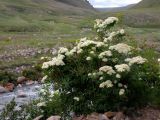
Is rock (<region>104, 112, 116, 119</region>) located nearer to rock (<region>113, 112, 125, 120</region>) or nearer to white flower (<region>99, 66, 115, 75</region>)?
rock (<region>113, 112, 125, 120</region>)

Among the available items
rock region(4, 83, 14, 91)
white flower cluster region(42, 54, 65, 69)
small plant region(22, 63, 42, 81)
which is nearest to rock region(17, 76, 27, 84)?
small plant region(22, 63, 42, 81)

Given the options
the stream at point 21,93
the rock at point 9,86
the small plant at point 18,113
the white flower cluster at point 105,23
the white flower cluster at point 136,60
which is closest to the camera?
the white flower cluster at point 136,60

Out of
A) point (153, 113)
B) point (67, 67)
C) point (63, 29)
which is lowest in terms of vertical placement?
point (63, 29)

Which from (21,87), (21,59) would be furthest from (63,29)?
(21,87)

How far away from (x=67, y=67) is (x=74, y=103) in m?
1.13

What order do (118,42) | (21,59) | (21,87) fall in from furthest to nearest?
(21,59) < (21,87) < (118,42)

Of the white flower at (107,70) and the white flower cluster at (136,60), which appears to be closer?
the white flower at (107,70)

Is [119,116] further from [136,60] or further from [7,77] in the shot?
[7,77]

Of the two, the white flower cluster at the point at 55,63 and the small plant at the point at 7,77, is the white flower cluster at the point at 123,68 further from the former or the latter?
the small plant at the point at 7,77

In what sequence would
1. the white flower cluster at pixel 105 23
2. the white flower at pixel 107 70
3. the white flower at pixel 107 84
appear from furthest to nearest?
the white flower cluster at pixel 105 23, the white flower at pixel 107 70, the white flower at pixel 107 84

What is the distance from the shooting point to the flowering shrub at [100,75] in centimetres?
1577

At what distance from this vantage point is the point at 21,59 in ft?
128

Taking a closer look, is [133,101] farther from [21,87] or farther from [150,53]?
[21,87]

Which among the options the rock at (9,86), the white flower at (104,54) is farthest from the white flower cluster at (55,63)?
the rock at (9,86)
